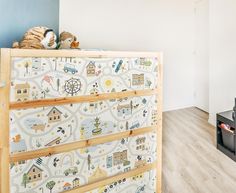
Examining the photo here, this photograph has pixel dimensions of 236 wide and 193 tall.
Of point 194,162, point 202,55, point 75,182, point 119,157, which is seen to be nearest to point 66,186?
point 75,182

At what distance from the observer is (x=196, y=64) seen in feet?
13.7

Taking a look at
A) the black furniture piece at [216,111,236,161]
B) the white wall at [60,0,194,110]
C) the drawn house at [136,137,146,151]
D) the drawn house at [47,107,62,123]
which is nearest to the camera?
the drawn house at [47,107,62,123]

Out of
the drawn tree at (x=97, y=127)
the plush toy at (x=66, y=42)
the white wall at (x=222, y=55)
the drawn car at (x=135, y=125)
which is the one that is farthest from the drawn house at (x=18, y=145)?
the white wall at (x=222, y=55)

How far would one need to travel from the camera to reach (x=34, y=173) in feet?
3.49

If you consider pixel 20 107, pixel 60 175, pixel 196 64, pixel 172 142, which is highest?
pixel 196 64

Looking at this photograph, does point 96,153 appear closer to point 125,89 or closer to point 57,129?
point 57,129

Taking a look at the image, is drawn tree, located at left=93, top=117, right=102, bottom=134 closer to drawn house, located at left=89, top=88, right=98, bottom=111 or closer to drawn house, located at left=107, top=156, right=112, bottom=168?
drawn house, located at left=89, top=88, right=98, bottom=111

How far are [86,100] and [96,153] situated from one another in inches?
14.3

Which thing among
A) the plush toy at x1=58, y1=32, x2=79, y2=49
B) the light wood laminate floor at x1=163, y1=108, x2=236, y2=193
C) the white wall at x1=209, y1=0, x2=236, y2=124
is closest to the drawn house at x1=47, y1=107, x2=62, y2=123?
the plush toy at x1=58, y1=32, x2=79, y2=49

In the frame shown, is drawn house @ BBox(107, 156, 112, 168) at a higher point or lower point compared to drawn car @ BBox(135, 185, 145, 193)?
higher

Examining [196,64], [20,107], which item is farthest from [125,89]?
[196,64]

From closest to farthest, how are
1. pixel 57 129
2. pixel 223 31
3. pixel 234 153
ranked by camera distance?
pixel 57 129 < pixel 234 153 < pixel 223 31

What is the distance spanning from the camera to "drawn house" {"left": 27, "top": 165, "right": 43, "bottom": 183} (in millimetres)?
1051

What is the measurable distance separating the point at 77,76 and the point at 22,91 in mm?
310
